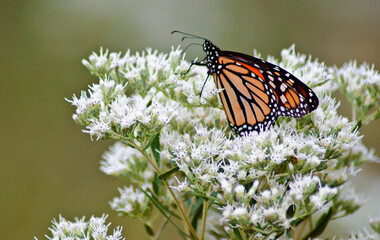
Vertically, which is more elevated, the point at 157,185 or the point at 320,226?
the point at 157,185

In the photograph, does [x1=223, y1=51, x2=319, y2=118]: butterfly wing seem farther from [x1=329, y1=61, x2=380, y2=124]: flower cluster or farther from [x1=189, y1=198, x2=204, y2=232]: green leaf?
[x1=189, y1=198, x2=204, y2=232]: green leaf

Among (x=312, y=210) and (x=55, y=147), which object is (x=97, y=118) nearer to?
(x=312, y=210)

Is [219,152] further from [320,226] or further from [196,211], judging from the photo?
[320,226]

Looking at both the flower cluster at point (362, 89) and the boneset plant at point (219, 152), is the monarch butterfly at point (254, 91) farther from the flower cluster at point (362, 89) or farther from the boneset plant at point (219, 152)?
the flower cluster at point (362, 89)

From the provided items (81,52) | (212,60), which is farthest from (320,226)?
(81,52)

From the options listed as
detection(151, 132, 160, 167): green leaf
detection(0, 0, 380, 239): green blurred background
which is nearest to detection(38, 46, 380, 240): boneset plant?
detection(151, 132, 160, 167): green leaf
